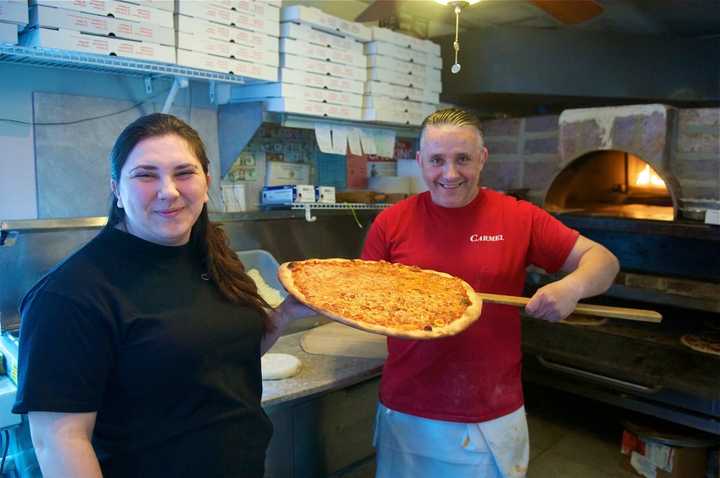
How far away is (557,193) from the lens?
356cm

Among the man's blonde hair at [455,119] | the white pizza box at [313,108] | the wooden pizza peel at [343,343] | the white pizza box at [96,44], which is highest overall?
the white pizza box at [96,44]

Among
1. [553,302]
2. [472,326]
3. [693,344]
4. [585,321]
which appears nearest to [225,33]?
[472,326]

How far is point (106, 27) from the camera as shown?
1762 millimetres

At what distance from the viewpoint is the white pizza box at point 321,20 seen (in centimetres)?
234

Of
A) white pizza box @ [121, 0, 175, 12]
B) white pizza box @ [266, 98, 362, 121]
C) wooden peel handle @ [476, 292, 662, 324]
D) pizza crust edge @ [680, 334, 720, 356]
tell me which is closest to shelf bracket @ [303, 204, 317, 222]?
white pizza box @ [266, 98, 362, 121]

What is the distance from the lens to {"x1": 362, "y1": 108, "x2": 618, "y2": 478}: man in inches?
62.1

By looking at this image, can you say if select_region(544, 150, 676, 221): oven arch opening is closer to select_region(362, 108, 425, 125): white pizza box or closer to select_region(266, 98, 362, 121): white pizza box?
select_region(362, 108, 425, 125): white pizza box

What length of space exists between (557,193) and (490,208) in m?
2.09

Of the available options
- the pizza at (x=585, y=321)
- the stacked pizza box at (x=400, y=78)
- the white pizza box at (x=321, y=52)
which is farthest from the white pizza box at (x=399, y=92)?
the pizza at (x=585, y=321)

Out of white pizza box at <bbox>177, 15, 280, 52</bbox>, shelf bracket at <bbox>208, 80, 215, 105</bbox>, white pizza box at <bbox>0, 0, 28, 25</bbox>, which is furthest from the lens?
shelf bracket at <bbox>208, 80, 215, 105</bbox>

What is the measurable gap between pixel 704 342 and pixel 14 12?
10.4 ft

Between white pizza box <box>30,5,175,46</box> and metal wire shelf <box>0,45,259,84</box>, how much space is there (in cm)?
8

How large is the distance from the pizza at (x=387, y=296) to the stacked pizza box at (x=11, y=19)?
3.53 feet

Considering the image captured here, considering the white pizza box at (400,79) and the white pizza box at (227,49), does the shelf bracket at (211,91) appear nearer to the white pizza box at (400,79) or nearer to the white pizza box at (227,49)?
the white pizza box at (227,49)
